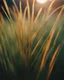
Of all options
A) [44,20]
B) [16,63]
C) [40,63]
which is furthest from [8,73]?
[44,20]

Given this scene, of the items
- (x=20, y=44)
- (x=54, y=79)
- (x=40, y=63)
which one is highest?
(x=20, y=44)

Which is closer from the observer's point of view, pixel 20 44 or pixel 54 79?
pixel 20 44

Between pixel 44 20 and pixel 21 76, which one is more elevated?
pixel 44 20

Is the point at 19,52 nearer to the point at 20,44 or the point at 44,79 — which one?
the point at 20,44

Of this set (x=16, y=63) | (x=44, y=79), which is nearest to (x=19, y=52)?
(x=16, y=63)

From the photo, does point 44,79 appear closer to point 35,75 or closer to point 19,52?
point 35,75

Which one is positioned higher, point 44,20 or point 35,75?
point 44,20

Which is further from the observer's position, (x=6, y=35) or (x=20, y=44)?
(x=6, y=35)

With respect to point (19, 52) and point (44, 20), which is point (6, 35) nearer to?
point (19, 52)
